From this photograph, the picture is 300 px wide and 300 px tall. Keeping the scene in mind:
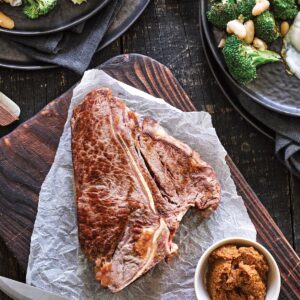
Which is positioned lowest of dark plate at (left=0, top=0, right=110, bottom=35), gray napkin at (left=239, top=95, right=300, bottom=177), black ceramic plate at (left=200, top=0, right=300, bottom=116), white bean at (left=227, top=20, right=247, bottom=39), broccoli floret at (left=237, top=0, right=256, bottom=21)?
gray napkin at (left=239, top=95, right=300, bottom=177)

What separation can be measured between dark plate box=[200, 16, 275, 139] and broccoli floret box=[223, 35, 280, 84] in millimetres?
130

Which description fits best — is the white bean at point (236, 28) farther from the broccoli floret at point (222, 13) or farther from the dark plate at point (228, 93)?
the dark plate at point (228, 93)

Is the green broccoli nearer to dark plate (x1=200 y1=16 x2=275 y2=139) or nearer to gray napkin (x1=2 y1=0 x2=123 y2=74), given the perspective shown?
gray napkin (x1=2 y1=0 x2=123 y2=74)

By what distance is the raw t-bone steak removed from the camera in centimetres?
354

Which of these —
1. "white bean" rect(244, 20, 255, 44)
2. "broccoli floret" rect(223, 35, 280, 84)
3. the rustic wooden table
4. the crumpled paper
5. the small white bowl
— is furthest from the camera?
the rustic wooden table

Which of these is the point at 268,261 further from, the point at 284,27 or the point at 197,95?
the point at 284,27

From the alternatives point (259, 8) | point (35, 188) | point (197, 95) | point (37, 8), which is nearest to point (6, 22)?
point (37, 8)

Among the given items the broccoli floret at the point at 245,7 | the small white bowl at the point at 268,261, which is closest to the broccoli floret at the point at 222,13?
the broccoli floret at the point at 245,7

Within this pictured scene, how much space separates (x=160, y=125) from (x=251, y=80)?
1.92 feet

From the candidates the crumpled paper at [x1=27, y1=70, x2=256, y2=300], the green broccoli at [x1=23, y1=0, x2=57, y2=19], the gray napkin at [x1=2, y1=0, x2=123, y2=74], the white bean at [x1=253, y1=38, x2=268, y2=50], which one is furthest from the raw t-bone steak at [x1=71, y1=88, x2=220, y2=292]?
the white bean at [x1=253, y1=38, x2=268, y2=50]

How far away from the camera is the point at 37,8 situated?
4.03 metres

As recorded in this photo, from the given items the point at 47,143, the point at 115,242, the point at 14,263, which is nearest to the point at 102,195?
the point at 115,242

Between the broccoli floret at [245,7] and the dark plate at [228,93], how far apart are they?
0.79 feet

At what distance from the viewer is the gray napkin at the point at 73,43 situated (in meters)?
4.05
